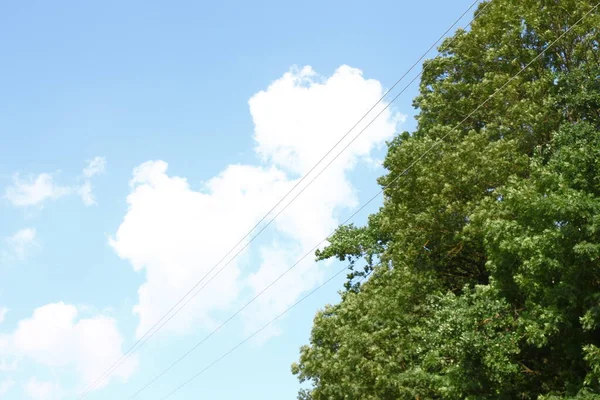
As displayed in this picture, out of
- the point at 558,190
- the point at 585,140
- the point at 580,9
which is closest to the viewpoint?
the point at 558,190

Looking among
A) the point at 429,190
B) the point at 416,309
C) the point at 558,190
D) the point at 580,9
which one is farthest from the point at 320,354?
the point at 580,9

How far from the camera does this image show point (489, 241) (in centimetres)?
2048

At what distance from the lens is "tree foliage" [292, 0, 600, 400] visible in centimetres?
1856

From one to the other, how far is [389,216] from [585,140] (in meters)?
8.79

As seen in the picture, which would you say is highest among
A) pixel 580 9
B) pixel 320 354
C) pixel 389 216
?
pixel 580 9

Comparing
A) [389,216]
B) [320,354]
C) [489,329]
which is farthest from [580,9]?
[320,354]

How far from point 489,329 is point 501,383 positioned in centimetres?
156

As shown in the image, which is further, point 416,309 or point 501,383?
point 416,309

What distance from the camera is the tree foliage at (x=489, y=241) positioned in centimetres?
1856

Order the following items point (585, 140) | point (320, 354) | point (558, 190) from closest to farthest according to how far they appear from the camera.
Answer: point (558, 190) < point (585, 140) < point (320, 354)

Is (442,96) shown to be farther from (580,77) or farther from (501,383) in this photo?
(501,383)

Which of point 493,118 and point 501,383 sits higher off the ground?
point 493,118

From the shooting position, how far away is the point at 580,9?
2675cm

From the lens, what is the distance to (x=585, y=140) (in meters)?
20.3
